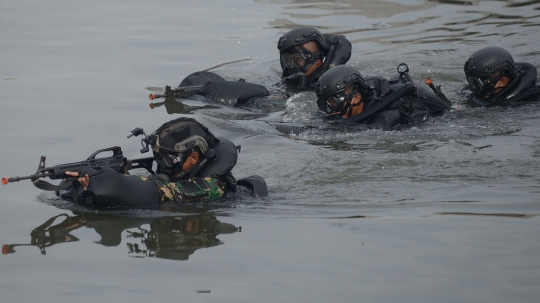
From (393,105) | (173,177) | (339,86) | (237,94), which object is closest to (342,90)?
(339,86)

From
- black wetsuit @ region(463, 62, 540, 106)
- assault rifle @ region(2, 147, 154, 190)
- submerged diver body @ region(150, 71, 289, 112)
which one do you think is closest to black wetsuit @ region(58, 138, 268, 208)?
assault rifle @ region(2, 147, 154, 190)

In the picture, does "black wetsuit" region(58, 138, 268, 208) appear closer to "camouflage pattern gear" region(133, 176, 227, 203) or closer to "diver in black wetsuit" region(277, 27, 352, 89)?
"camouflage pattern gear" region(133, 176, 227, 203)

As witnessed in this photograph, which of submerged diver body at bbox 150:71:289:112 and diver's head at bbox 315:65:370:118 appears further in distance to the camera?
submerged diver body at bbox 150:71:289:112

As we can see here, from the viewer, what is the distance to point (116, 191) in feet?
21.0

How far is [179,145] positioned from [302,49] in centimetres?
537

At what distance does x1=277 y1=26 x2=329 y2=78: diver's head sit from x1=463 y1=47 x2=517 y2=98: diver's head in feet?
7.59

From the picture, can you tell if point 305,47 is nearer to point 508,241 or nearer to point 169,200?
point 169,200

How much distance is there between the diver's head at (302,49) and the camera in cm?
1170

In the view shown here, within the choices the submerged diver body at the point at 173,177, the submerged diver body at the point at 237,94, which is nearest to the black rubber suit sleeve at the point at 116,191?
the submerged diver body at the point at 173,177

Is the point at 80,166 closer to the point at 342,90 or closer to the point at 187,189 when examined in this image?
the point at 187,189

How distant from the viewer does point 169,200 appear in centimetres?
687

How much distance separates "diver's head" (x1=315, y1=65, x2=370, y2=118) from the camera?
9492 millimetres

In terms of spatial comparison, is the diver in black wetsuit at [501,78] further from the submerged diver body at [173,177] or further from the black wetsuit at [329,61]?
the submerged diver body at [173,177]

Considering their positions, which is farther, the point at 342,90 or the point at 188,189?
the point at 342,90
